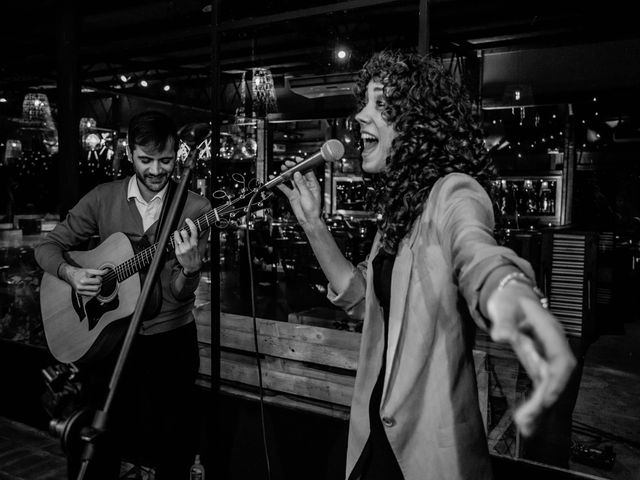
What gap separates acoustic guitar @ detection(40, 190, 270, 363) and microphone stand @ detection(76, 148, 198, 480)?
91 cm

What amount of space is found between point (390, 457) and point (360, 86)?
1.16 metres

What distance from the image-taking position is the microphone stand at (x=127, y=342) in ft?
4.74

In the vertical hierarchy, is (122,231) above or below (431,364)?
above

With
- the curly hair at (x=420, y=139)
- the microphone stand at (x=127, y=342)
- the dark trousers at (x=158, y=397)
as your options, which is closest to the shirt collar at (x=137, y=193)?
the dark trousers at (x=158, y=397)

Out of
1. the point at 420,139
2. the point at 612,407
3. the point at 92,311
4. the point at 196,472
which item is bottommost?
the point at 612,407

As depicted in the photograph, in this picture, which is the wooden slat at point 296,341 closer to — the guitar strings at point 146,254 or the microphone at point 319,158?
the guitar strings at point 146,254

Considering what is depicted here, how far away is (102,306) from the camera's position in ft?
8.98

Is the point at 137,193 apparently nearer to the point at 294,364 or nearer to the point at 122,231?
the point at 122,231

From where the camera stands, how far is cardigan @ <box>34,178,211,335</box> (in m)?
2.59

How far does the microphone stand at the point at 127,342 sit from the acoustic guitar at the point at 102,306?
908 mm

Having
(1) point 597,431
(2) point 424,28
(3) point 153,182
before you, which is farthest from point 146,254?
(1) point 597,431

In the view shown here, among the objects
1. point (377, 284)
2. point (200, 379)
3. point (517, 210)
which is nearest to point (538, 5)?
point (517, 210)

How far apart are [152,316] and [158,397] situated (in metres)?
0.42

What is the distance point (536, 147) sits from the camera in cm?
1165
